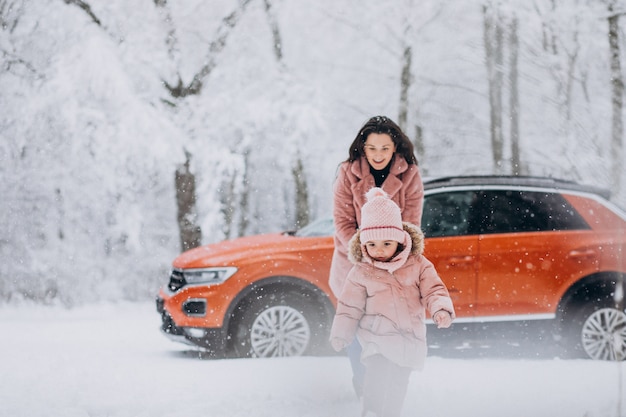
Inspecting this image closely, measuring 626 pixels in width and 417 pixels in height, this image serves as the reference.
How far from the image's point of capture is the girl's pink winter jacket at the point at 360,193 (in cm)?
492

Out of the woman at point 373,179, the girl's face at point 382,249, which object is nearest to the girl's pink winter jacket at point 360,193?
the woman at point 373,179

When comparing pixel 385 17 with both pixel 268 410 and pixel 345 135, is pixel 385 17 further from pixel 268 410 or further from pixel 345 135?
pixel 268 410

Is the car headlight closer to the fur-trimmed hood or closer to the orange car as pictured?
the orange car

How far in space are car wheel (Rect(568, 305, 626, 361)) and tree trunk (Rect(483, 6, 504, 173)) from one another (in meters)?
8.41

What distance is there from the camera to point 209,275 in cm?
751

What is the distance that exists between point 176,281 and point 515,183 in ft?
11.4

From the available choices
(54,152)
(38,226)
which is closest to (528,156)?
(54,152)

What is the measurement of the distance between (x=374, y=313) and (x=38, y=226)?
13274 millimetres

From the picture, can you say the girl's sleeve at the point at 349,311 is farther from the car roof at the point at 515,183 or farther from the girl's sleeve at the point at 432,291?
the car roof at the point at 515,183

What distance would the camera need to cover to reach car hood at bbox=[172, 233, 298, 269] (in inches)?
295

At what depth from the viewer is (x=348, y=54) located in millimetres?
18250

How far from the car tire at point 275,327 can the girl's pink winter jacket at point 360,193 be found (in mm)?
2299

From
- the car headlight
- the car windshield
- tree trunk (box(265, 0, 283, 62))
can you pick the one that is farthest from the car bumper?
tree trunk (box(265, 0, 283, 62))

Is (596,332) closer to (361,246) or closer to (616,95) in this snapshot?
(361,246)
